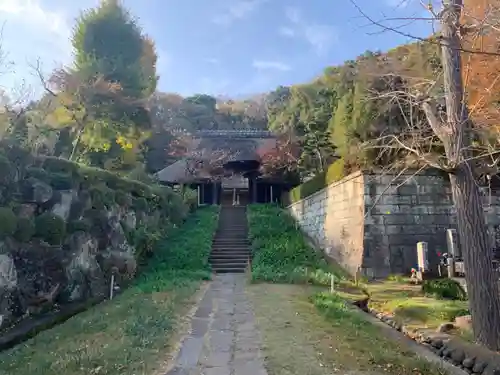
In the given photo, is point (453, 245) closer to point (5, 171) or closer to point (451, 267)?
point (451, 267)

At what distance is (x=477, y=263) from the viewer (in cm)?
430

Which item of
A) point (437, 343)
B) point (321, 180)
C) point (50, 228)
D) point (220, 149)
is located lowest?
point (437, 343)

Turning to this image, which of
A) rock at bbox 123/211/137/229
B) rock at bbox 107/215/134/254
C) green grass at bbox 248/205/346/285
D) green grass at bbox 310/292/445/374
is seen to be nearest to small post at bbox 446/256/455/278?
green grass at bbox 248/205/346/285

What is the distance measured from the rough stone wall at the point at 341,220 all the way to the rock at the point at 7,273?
7432mm

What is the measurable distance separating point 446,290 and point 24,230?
7.88 meters

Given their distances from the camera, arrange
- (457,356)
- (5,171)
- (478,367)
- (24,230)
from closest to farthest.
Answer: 1. (478,367)
2. (457,356)
3. (5,171)
4. (24,230)

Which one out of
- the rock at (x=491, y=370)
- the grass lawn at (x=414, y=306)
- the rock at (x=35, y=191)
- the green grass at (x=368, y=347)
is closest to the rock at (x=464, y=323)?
the grass lawn at (x=414, y=306)

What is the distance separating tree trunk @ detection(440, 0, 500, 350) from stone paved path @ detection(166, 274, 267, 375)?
2385mm

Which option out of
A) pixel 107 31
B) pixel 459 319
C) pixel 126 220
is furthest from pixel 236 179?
pixel 459 319

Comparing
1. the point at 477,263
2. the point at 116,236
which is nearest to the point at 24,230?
the point at 116,236

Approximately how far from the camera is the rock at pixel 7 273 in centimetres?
594

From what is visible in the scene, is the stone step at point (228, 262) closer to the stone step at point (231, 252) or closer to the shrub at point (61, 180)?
the stone step at point (231, 252)

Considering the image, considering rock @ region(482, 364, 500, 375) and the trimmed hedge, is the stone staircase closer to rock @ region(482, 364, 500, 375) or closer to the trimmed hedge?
the trimmed hedge

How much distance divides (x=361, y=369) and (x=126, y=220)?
8534 millimetres
